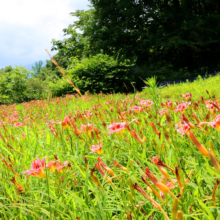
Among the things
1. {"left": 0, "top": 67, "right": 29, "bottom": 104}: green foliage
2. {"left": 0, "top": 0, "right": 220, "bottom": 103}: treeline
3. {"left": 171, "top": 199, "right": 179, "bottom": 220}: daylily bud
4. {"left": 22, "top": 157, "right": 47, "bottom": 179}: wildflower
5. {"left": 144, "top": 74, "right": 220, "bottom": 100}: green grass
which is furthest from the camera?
{"left": 0, "top": 0, "right": 220, "bottom": 103}: treeline

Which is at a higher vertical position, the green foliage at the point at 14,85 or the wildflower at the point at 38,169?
the green foliage at the point at 14,85

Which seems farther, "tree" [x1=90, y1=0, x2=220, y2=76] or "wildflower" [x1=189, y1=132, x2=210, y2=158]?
"tree" [x1=90, y1=0, x2=220, y2=76]

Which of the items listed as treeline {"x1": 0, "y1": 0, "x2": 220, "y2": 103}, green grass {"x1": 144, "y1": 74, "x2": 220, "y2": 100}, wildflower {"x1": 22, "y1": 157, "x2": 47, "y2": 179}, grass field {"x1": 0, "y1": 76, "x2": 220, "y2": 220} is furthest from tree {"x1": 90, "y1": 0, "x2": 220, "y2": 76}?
wildflower {"x1": 22, "y1": 157, "x2": 47, "y2": 179}

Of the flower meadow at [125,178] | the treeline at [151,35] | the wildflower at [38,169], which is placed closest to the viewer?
the flower meadow at [125,178]

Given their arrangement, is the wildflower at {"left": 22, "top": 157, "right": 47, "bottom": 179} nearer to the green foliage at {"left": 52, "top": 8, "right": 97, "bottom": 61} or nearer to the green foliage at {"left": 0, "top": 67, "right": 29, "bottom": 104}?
the green foliage at {"left": 0, "top": 67, "right": 29, "bottom": 104}

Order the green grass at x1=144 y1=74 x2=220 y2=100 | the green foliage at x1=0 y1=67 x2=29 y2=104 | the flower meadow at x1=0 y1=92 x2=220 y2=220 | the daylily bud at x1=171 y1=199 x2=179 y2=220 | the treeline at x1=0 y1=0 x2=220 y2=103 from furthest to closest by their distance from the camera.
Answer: the treeline at x1=0 y1=0 x2=220 y2=103, the green foliage at x1=0 y1=67 x2=29 y2=104, the green grass at x1=144 y1=74 x2=220 y2=100, the flower meadow at x1=0 y1=92 x2=220 y2=220, the daylily bud at x1=171 y1=199 x2=179 y2=220

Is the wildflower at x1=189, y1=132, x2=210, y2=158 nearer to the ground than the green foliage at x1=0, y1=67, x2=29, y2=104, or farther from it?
nearer to the ground

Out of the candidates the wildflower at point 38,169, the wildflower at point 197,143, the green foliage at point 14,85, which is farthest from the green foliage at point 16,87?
the wildflower at point 197,143

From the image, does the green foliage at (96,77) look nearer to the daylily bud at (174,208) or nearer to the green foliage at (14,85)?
the green foliage at (14,85)

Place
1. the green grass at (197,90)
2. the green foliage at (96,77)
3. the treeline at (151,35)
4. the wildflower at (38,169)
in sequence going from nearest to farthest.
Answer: the wildflower at (38,169) < the green grass at (197,90) < the green foliage at (96,77) < the treeline at (151,35)

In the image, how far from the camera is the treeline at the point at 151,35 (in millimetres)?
15844

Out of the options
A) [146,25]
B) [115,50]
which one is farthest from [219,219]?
[146,25]

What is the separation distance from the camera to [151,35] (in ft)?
52.3

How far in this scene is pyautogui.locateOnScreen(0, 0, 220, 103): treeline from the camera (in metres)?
15.8
